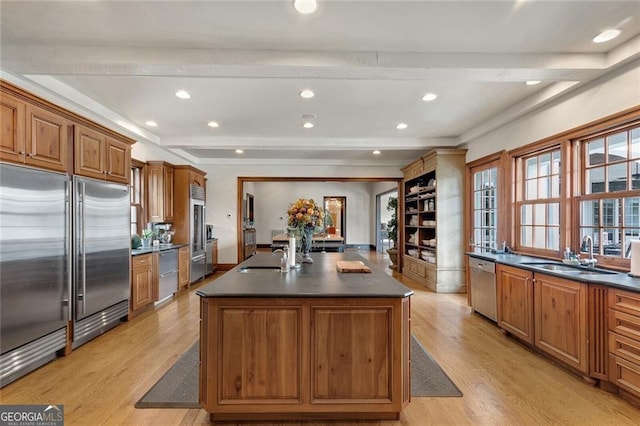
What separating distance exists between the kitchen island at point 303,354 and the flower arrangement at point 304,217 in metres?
1.12

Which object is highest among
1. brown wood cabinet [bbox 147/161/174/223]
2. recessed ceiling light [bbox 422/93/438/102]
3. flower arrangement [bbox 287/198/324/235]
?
recessed ceiling light [bbox 422/93/438/102]

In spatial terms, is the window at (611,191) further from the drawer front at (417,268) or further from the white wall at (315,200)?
the white wall at (315,200)

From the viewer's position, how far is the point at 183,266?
18.2 feet

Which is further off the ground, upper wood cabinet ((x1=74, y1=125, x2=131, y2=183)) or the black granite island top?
upper wood cabinet ((x1=74, y1=125, x2=131, y2=183))

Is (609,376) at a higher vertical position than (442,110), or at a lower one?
lower

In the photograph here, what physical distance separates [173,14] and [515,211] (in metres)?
4.45

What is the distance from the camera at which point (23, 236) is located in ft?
8.17

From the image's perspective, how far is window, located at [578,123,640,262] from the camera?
2.76 metres

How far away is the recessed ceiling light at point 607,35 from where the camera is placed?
2387 mm

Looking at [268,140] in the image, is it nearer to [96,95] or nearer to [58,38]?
[96,95]

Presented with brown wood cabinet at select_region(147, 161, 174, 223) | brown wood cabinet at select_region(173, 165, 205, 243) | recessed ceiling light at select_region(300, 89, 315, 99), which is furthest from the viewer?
brown wood cabinet at select_region(173, 165, 205, 243)

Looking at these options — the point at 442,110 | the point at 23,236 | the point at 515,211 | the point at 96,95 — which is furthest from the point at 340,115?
the point at 23,236

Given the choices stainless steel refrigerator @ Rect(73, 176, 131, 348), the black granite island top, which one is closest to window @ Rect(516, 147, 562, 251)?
the black granite island top

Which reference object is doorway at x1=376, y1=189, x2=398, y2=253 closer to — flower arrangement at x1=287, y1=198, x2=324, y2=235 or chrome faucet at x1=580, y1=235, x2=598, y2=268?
chrome faucet at x1=580, y1=235, x2=598, y2=268
